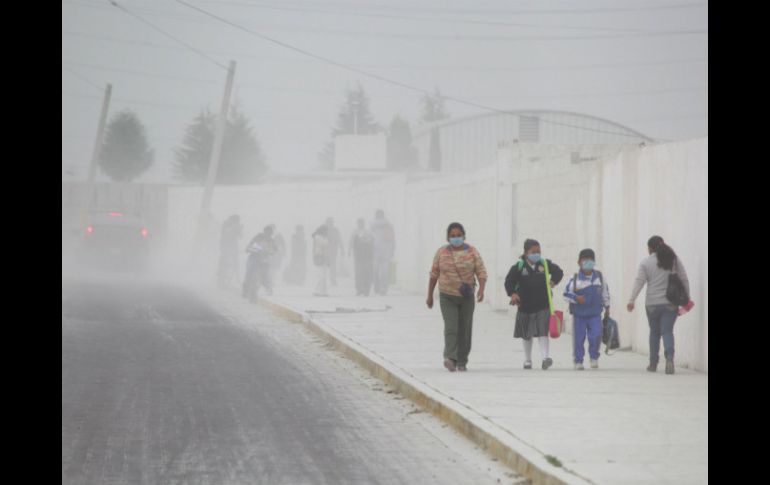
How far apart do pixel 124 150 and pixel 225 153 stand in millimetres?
20640

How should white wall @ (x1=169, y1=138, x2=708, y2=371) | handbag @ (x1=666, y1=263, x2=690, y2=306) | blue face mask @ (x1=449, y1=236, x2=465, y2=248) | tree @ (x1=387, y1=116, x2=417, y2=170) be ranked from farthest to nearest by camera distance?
tree @ (x1=387, y1=116, x2=417, y2=170) → white wall @ (x1=169, y1=138, x2=708, y2=371) → blue face mask @ (x1=449, y1=236, x2=465, y2=248) → handbag @ (x1=666, y1=263, x2=690, y2=306)

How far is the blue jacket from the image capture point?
57.1ft

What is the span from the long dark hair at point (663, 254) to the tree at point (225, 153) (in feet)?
368

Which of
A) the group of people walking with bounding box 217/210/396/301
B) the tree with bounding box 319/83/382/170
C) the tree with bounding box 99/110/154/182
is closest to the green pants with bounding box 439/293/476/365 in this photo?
the group of people walking with bounding box 217/210/396/301

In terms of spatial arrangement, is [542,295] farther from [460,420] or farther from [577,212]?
[577,212]

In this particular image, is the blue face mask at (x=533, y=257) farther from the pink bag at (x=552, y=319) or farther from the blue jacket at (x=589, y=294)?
the blue jacket at (x=589, y=294)

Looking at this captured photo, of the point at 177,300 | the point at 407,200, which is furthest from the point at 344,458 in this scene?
the point at 407,200

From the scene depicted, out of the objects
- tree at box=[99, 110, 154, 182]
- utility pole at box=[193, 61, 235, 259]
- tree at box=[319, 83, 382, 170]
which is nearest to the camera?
utility pole at box=[193, 61, 235, 259]

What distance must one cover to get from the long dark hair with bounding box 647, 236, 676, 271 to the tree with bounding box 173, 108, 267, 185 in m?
112

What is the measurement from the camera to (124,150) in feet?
484

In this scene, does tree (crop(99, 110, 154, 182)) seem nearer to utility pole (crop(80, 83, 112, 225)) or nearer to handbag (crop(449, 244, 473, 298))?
utility pole (crop(80, 83, 112, 225))
